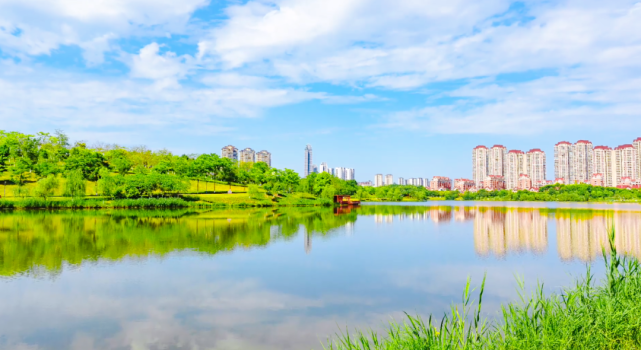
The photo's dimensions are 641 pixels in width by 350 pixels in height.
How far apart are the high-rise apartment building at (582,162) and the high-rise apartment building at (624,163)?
6.23m

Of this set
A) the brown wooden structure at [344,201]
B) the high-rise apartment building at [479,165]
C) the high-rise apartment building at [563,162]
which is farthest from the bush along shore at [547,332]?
the high-rise apartment building at [479,165]

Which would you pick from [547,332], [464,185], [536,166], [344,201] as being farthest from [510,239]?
[464,185]

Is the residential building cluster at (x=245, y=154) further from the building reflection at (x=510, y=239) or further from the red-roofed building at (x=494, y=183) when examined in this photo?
the building reflection at (x=510, y=239)

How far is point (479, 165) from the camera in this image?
142250 mm

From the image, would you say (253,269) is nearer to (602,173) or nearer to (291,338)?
(291,338)

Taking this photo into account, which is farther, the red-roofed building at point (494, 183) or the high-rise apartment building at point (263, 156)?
the high-rise apartment building at point (263, 156)

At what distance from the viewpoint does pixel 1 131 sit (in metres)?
60.9

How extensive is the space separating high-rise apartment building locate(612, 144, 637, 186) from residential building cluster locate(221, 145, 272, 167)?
102m

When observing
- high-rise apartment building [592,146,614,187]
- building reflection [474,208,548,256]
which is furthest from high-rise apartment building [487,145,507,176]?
building reflection [474,208,548,256]

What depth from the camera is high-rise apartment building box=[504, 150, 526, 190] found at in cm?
12912

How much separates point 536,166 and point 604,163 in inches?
817

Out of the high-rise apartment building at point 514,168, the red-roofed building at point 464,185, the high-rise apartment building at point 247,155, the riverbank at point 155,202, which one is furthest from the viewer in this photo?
the red-roofed building at point 464,185

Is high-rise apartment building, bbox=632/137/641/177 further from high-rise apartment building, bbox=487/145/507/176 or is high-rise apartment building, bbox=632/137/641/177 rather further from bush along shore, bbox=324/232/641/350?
bush along shore, bbox=324/232/641/350

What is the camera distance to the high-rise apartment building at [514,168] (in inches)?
5084
